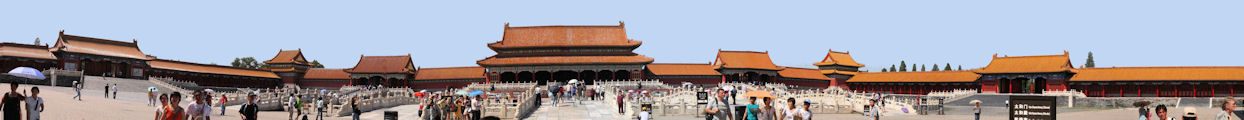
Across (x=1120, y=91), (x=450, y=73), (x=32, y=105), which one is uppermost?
(x=450, y=73)

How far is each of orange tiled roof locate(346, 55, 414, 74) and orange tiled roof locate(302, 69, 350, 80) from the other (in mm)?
1193

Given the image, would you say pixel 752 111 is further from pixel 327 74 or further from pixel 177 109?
pixel 327 74

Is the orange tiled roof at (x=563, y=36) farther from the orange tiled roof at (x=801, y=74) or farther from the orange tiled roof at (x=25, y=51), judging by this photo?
the orange tiled roof at (x=25, y=51)

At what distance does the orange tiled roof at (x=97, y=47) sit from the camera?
226 feet

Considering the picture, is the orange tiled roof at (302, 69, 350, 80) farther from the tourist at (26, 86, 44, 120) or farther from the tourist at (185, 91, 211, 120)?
the tourist at (185, 91, 211, 120)

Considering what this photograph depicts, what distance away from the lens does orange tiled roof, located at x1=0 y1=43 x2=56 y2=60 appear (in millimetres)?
68250

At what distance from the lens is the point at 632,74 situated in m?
74.6

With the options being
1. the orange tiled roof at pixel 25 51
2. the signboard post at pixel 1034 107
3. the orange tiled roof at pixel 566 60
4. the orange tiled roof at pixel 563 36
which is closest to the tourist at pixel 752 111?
the signboard post at pixel 1034 107

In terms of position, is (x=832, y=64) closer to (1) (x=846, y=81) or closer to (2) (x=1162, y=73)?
(1) (x=846, y=81)

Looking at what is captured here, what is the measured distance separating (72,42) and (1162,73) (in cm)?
6086

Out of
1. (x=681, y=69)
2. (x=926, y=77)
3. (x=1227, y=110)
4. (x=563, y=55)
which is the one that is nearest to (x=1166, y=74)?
(x=926, y=77)

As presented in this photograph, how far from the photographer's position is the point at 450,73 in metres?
82.2

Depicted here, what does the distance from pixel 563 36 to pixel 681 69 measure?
7.80m

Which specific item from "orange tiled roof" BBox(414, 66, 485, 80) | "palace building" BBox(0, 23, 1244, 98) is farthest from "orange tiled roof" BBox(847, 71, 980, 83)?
"orange tiled roof" BBox(414, 66, 485, 80)
